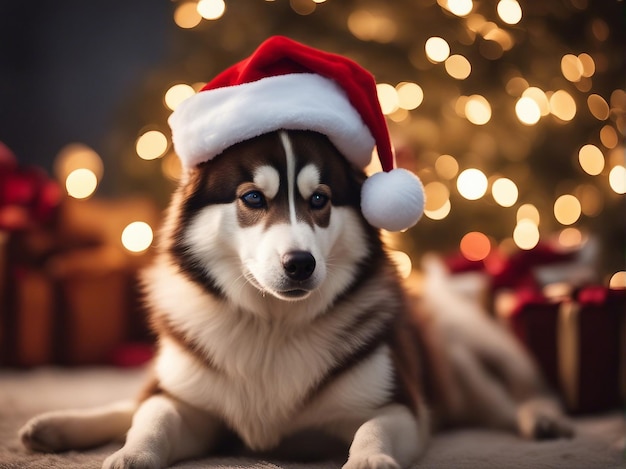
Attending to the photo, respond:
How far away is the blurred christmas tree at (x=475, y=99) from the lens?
7.46 ft

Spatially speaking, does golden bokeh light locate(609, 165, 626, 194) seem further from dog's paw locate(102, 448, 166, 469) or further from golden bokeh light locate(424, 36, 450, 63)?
dog's paw locate(102, 448, 166, 469)

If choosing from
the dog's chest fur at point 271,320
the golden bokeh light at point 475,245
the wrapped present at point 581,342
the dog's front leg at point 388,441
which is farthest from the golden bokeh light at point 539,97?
the dog's front leg at point 388,441

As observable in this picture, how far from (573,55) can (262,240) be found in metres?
1.66

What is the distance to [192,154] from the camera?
1363mm

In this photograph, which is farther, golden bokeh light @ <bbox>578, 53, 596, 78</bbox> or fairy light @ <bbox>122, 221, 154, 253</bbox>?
fairy light @ <bbox>122, 221, 154, 253</bbox>

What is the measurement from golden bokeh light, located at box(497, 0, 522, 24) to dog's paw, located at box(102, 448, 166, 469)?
190 cm

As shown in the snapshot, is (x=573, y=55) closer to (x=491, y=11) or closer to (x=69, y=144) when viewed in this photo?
(x=491, y=11)

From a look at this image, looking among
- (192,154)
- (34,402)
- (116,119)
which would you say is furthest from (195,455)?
(116,119)

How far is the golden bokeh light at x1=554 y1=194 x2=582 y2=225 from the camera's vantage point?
2.74 meters

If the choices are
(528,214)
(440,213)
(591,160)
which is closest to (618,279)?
(591,160)

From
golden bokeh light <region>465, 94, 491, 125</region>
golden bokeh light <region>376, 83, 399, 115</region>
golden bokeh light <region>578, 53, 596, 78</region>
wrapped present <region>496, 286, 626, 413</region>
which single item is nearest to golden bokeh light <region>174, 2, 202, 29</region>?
golden bokeh light <region>376, 83, 399, 115</region>

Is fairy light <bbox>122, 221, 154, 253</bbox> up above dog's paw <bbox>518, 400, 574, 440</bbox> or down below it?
above

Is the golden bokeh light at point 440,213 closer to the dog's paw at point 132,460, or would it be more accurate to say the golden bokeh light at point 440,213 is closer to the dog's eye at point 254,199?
the dog's eye at point 254,199

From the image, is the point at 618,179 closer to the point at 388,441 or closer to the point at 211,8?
the point at 388,441
